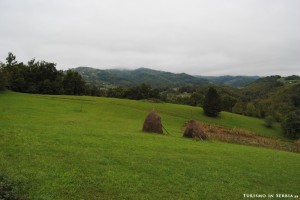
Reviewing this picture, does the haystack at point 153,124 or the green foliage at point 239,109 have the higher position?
the haystack at point 153,124

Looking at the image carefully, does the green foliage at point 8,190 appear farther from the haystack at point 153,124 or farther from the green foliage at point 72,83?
the green foliage at point 72,83

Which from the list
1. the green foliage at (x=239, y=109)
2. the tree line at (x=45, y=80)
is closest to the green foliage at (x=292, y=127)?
the green foliage at (x=239, y=109)

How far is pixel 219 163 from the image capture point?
22469 mm

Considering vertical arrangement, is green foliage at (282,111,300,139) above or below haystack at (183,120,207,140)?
below

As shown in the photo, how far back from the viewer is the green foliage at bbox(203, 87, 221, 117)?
301ft

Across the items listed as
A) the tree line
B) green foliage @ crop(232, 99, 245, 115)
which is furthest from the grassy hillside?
green foliage @ crop(232, 99, 245, 115)

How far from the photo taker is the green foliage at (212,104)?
91750mm

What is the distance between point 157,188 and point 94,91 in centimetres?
11529

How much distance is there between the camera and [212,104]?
9181cm

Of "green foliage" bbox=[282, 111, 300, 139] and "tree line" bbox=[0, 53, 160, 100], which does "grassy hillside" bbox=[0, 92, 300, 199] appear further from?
"tree line" bbox=[0, 53, 160, 100]

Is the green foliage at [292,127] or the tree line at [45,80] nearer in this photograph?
the green foliage at [292,127]

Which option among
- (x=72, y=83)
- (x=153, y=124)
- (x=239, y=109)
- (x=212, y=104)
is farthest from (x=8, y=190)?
(x=239, y=109)

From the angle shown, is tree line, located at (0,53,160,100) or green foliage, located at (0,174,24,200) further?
tree line, located at (0,53,160,100)

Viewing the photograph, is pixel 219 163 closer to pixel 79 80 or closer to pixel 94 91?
pixel 79 80
